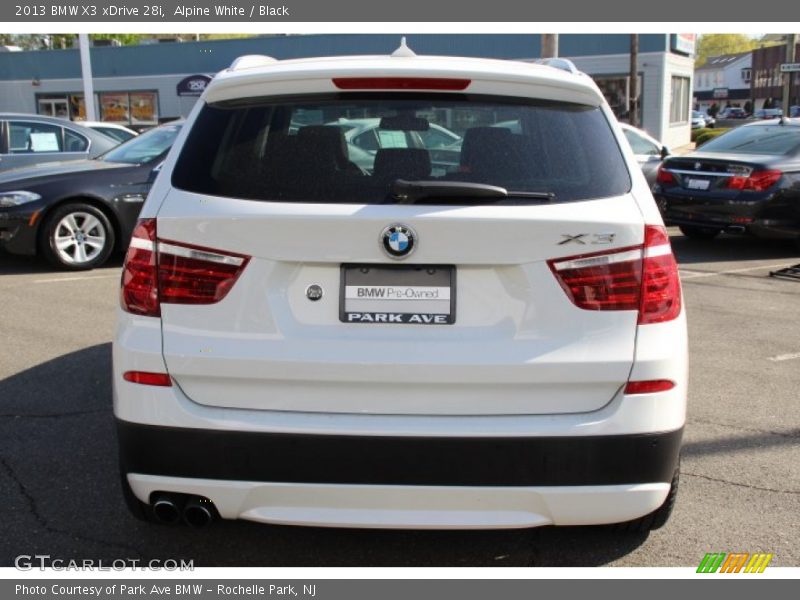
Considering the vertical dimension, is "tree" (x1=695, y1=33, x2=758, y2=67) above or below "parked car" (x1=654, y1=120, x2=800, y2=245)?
above

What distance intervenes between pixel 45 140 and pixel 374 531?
397 inches

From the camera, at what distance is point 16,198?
352 inches

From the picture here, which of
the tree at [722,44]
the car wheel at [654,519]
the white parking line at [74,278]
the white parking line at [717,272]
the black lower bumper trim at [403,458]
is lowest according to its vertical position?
the white parking line at [717,272]

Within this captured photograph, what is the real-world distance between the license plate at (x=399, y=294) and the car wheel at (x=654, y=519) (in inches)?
42.9

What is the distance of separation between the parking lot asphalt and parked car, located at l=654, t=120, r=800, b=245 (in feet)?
11.6

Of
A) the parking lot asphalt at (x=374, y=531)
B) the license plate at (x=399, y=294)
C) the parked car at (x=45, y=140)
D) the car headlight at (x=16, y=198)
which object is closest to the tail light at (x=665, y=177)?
the parking lot asphalt at (x=374, y=531)

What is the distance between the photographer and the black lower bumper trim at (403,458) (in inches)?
110

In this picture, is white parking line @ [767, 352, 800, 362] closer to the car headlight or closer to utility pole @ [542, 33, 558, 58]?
the car headlight

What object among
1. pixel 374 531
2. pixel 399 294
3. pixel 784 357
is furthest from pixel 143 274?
pixel 784 357

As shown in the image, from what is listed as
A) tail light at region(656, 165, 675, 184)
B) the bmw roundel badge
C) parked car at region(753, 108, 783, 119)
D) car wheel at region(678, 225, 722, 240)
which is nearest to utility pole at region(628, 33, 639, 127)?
car wheel at region(678, 225, 722, 240)

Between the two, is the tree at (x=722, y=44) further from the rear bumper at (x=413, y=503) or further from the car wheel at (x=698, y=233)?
the rear bumper at (x=413, y=503)

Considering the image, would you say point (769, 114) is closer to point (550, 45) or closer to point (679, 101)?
point (679, 101)

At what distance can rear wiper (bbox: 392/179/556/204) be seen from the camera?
2.83m

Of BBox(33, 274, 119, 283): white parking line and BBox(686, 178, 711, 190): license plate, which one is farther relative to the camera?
BBox(686, 178, 711, 190): license plate
